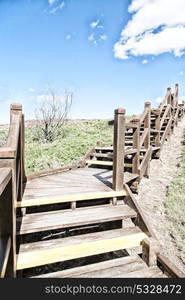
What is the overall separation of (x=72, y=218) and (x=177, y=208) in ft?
8.62

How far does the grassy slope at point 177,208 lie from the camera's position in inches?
128

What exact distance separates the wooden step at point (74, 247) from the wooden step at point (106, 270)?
11 centimetres

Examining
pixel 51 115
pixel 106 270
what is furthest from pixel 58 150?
pixel 106 270

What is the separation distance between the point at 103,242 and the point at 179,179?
3720 millimetres

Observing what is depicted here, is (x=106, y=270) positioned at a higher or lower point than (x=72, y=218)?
lower

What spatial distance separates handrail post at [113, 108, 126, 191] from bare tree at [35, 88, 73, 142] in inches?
290

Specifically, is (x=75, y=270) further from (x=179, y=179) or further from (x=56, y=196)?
(x=179, y=179)

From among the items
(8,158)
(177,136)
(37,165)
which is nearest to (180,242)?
(8,158)

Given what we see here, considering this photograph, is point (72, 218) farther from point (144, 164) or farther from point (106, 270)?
point (144, 164)

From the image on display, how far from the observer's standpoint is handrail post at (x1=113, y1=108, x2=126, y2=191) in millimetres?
2791

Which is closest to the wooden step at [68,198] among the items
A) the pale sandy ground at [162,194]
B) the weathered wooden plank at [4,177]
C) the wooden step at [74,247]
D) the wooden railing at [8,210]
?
the wooden step at [74,247]

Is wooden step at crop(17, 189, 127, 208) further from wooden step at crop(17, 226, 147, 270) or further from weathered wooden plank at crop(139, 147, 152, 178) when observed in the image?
weathered wooden plank at crop(139, 147, 152, 178)

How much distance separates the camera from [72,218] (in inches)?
90.1

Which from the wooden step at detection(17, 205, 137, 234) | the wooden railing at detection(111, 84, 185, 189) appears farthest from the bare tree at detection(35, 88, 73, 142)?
the wooden step at detection(17, 205, 137, 234)
